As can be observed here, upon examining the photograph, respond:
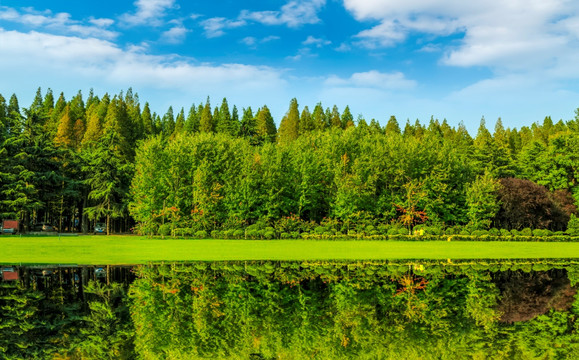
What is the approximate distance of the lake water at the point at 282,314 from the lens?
31.0ft

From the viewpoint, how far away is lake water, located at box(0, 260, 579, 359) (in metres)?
9.45

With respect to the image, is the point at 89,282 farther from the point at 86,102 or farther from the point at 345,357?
the point at 86,102

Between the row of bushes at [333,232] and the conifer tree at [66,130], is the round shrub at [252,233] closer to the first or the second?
the row of bushes at [333,232]

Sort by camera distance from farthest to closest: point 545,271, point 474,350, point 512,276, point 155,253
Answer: point 155,253 < point 545,271 < point 512,276 < point 474,350

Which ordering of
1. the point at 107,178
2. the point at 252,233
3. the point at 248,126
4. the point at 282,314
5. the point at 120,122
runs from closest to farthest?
the point at 282,314, the point at 252,233, the point at 107,178, the point at 120,122, the point at 248,126

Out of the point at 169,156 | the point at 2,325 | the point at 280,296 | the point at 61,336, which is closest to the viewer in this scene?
the point at 61,336

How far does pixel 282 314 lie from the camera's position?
12.6 m

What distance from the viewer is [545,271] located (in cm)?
2309

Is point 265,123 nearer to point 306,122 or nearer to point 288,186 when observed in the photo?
point 306,122

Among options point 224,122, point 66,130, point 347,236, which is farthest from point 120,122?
point 347,236

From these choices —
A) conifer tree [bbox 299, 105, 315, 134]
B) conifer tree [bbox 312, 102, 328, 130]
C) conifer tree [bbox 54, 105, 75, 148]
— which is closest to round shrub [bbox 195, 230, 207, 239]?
conifer tree [bbox 54, 105, 75, 148]

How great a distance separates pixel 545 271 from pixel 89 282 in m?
21.0

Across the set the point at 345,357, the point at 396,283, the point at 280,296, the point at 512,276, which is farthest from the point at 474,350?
the point at 512,276

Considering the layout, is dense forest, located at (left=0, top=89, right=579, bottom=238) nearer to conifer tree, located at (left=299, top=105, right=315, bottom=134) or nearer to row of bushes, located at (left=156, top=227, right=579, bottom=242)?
row of bushes, located at (left=156, top=227, right=579, bottom=242)
